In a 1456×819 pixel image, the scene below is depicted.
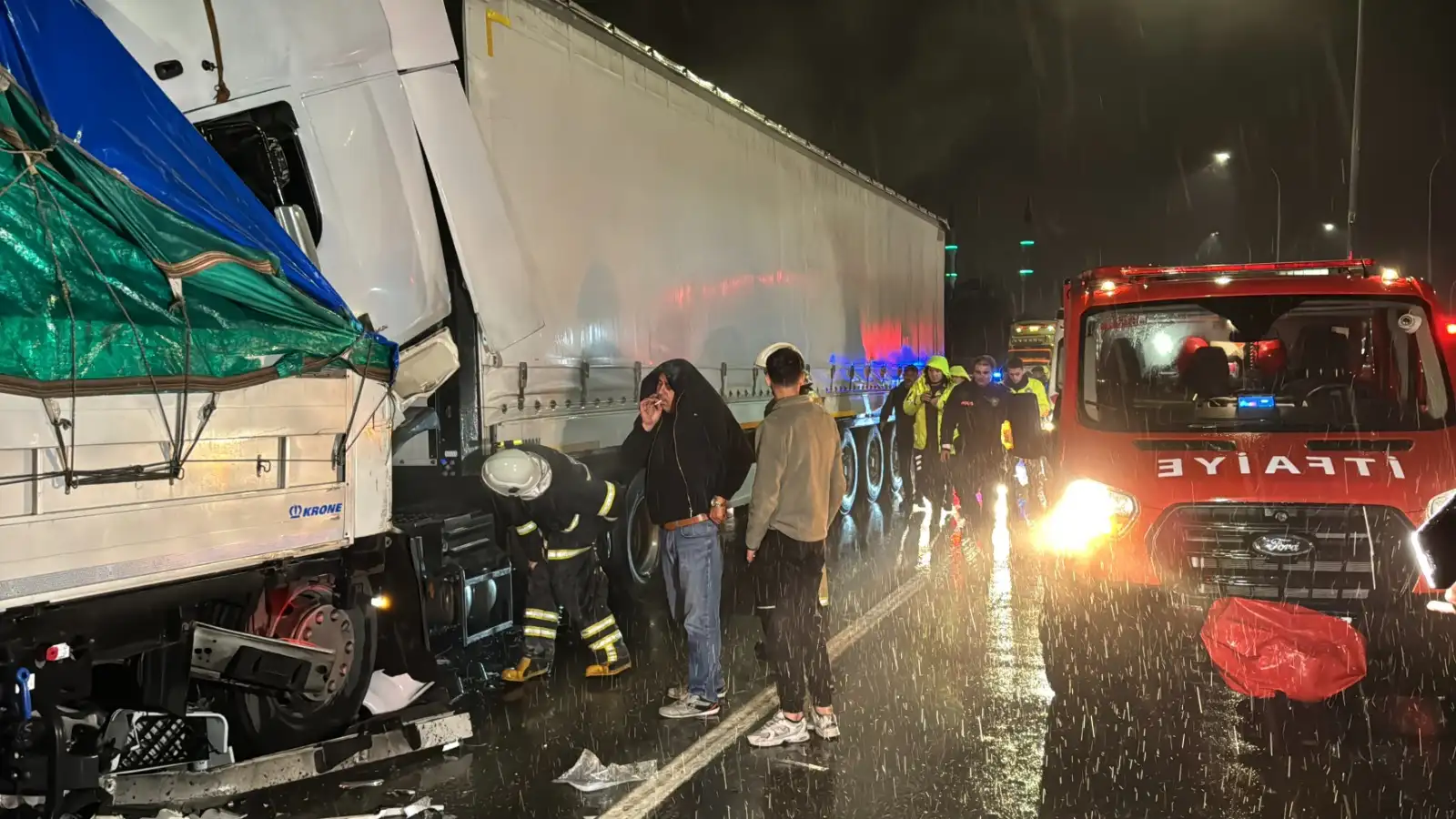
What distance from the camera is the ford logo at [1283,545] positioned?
4.71 m

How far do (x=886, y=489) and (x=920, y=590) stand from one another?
20.1 ft

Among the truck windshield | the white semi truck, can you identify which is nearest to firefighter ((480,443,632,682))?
the white semi truck

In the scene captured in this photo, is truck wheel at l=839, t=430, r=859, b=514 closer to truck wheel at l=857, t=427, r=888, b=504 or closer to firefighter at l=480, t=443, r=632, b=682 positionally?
truck wheel at l=857, t=427, r=888, b=504

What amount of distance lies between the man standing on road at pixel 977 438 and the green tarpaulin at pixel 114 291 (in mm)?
6588

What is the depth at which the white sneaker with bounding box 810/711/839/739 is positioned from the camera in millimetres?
4723

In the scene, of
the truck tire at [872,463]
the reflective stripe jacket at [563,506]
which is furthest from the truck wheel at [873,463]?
the reflective stripe jacket at [563,506]

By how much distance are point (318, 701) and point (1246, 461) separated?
4283 mm

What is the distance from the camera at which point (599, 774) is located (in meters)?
4.36

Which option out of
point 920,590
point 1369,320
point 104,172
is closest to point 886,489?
point 920,590

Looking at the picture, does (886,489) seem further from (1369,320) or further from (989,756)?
(989,756)

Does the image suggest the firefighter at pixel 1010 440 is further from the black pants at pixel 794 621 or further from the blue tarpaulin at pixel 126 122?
the blue tarpaulin at pixel 126 122

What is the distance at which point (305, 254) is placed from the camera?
168 inches

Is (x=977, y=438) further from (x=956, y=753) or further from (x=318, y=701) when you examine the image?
(x=318, y=701)

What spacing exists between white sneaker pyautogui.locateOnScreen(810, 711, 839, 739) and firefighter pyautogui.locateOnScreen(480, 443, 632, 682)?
1.48 metres
